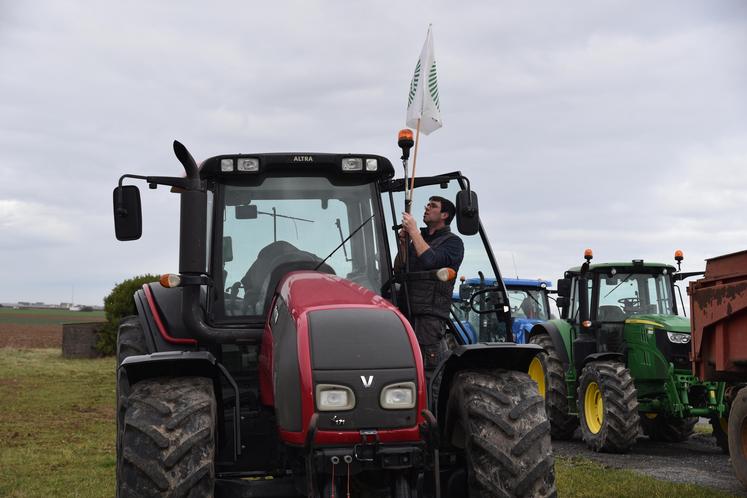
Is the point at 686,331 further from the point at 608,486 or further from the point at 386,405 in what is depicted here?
the point at 386,405

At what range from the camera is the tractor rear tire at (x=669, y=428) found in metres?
13.4

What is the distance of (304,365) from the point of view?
4625 mm

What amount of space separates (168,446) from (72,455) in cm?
704

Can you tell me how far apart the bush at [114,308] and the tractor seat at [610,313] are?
20.3 meters

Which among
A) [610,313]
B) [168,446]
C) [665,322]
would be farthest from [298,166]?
[610,313]

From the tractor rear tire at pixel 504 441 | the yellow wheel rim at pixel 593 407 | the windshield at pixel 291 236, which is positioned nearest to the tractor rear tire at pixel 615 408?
the yellow wheel rim at pixel 593 407

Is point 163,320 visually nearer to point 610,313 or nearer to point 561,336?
point 610,313

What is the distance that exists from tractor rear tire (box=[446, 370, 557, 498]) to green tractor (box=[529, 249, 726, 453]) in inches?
282

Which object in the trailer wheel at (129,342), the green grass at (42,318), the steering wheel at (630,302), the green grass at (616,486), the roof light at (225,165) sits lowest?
the green grass at (616,486)

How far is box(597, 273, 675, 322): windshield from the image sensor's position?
1324 centimetres

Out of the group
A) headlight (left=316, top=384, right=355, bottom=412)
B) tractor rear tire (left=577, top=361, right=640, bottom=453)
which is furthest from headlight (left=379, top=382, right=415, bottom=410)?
tractor rear tire (left=577, top=361, right=640, bottom=453)

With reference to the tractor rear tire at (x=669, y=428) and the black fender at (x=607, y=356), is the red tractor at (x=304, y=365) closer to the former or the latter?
the black fender at (x=607, y=356)

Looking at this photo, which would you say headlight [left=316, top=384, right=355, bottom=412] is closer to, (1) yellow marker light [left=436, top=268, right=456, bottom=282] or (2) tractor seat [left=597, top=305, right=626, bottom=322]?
(1) yellow marker light [left=436, top=268, right=456, bottom=282]

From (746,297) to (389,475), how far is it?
5.06 m
